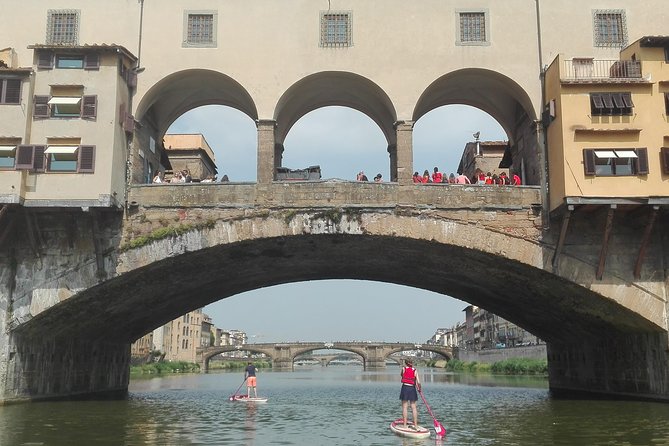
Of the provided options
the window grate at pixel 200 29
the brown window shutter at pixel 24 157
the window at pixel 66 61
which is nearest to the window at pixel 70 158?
the brown window shutter at pixel 24 157

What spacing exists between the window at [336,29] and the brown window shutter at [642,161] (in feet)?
39.4

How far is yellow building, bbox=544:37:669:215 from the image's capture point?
84.7 feet

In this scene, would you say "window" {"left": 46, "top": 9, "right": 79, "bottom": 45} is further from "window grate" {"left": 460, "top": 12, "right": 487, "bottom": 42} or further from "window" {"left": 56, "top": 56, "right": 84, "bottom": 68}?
"window grate" {"left": 460, "top": 12, "right": 487, "bottom": 42}

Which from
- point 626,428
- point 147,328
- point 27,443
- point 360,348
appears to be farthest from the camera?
point 360,348

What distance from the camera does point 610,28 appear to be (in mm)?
29297

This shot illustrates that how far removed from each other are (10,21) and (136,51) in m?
5.41

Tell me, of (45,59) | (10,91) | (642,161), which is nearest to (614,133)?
(642,161)

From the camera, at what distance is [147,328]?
40.2 m

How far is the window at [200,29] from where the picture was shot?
2948cm

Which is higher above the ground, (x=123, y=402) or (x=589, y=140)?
(x=589, y=140)

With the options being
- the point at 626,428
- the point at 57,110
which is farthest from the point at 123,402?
the point at 626,428

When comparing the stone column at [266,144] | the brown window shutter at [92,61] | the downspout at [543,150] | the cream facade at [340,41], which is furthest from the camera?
the cream facade at [340,41]

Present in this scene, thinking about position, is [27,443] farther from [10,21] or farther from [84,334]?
[10,21]

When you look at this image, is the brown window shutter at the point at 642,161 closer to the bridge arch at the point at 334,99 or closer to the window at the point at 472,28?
the window at the point at 472,28
